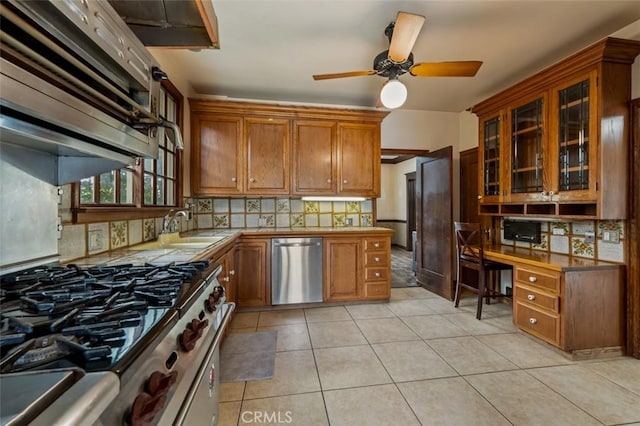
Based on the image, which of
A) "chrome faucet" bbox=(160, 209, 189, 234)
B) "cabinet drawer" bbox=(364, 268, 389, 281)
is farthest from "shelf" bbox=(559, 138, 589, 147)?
"chrome faucet" bbox=(160, 209, 189, 234)

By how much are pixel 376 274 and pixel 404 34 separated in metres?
2.46

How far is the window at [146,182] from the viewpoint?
5.17 ft

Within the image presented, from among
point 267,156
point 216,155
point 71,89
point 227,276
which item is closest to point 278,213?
point 267,156

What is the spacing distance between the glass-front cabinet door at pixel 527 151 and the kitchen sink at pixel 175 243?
293cm

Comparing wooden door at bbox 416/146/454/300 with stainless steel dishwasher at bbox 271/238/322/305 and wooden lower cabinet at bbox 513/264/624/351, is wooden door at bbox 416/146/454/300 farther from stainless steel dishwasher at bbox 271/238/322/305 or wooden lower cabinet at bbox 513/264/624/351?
stainless steel dishwasher at bbox 271/238/322/305

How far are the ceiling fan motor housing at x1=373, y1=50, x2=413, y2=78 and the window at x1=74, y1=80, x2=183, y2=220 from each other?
1.72 meters

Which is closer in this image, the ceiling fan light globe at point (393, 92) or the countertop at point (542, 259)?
the countertop at point (542, 259)

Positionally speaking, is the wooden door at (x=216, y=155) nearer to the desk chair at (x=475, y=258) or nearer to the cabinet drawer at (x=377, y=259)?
the cabinet drawer at (x=377, y=259)

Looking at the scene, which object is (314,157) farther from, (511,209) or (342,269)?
(511,209)

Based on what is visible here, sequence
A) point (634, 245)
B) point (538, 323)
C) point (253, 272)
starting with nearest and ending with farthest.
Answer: point (634, 245)
point (538, 323)
point (253, 272)

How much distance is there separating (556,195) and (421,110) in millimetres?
2231

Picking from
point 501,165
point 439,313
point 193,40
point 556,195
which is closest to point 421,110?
point 501,165

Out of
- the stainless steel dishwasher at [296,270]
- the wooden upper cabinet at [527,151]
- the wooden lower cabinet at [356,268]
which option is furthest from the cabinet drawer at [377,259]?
the wooden upper cabinet at [527,151]

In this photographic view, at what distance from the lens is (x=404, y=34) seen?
186 cm
